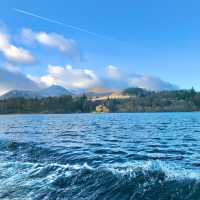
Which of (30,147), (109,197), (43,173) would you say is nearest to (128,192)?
(109,197)

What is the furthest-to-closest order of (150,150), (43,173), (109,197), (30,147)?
1. (30,147)
2. (150,150)
3. (43,173)
4. (109,197)

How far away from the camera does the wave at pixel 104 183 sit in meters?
17.5

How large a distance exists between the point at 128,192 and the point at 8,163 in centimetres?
1314

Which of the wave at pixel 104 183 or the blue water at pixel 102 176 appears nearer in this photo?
the wave at pixel 104 183

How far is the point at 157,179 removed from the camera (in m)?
19.2

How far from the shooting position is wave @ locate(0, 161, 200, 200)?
57.4 ft

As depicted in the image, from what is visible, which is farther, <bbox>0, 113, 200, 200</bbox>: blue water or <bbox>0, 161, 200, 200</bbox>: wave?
<bbox>0, 113, 200, 200</bbox>: blue water

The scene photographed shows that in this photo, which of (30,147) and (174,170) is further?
(30,147)

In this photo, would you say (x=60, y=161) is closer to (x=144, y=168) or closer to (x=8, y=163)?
(x=8, y=163)

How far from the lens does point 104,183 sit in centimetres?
1939

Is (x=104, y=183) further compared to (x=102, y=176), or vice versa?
(x=102, y=176)

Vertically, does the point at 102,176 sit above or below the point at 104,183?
above

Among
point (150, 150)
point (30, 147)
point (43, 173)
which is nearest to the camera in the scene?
point (43, 173)

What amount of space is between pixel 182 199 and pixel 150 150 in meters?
16.1
